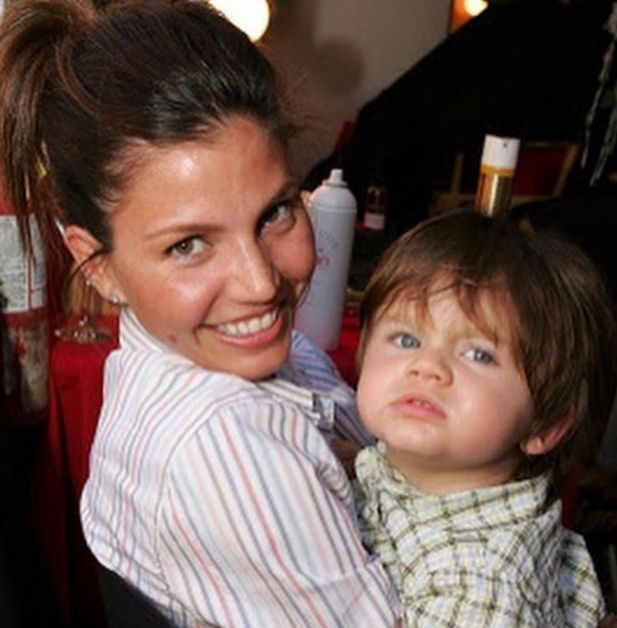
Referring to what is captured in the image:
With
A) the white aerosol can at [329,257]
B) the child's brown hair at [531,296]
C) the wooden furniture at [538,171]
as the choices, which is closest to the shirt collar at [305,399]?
the child's brown hair at [531,296]

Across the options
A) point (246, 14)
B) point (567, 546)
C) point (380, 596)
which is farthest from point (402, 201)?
point (380, 596)

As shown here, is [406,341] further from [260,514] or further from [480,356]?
[260,514]

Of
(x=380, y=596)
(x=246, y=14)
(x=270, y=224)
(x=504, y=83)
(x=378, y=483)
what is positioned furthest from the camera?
(x=504, y=83)

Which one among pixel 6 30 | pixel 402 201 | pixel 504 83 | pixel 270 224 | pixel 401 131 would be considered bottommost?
pixel 402 201

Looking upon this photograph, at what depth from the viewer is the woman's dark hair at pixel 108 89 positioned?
0.94 m

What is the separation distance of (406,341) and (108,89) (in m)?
0.45

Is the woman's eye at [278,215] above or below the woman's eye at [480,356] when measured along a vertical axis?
above

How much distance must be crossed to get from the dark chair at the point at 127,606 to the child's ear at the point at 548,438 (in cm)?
48

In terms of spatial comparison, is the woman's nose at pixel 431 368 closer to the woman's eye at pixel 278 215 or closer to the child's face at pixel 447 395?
the child's face at pixel 447 395

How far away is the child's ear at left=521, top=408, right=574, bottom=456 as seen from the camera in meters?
1.08

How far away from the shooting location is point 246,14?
3.53 meters

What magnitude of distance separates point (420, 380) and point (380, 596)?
0.24 metres

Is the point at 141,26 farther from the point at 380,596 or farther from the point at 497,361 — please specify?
the point at 380,596

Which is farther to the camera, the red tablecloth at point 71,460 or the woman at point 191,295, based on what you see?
the red tablecloth at point 71,460
